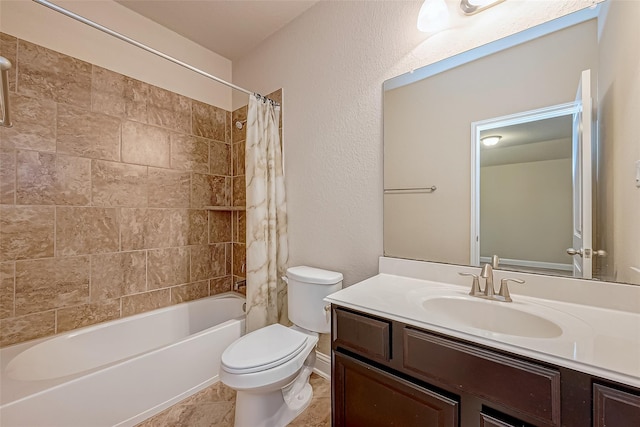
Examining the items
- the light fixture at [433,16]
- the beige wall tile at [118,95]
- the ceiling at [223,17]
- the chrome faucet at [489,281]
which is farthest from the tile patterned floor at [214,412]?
the ceiling at [223,17]

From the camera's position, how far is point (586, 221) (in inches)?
39.0

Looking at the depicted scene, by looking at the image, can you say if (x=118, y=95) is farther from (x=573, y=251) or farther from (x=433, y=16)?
(x=573, y=251)

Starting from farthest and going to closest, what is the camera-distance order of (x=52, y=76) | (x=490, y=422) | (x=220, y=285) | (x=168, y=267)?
(x=220, y=285)
(x=168, y=267)
(x=52, y=76)
(x=490, y=422)

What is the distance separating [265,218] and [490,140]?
145 centimetres

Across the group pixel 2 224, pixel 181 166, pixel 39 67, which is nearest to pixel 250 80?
pixel 181 166

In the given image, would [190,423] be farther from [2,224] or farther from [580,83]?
[580,83]

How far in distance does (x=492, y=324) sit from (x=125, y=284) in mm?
2299

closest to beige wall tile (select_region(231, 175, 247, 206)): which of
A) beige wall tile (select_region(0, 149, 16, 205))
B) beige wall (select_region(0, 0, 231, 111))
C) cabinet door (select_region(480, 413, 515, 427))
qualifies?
beige wall (select_region(0, 0, 231, 111))

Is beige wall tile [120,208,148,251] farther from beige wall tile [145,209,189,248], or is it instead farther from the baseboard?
the baseboard

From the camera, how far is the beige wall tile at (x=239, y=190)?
2.50 metres

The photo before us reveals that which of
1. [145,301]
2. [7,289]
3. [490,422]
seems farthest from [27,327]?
[490,422]

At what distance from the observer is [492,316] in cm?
104

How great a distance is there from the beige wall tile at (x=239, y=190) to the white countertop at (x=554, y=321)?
5.35 ft

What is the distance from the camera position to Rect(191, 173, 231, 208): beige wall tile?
7.61ft
